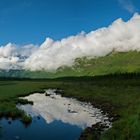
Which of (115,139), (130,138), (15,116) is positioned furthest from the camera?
(15,116)

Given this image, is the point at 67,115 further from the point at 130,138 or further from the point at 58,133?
the point at 130,138

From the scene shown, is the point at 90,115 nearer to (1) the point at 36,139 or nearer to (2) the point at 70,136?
(2) the point at 70,136

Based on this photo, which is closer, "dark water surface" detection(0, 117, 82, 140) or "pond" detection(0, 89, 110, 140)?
"dark water surface" detection(0, 117, 82, 140)

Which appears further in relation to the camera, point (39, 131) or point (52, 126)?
point (52, 126)

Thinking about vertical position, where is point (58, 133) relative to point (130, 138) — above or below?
below

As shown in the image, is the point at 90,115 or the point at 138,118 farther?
the point at 90,115

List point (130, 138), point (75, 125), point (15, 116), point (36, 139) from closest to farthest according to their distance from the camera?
point (130, 138)
point (36, 139)
point (75, 125)
point (15, 116)

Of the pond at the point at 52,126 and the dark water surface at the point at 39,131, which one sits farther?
the pond at the point at 52,126

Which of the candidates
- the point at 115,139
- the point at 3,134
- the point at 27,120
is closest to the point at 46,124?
the point at 27,120

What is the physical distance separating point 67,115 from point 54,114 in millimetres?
3206

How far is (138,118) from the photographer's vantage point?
2917 centimetres

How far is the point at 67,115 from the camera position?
5900cm

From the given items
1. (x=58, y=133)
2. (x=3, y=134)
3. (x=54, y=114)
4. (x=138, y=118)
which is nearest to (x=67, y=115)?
(x=54, y=114)

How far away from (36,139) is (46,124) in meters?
11.1
